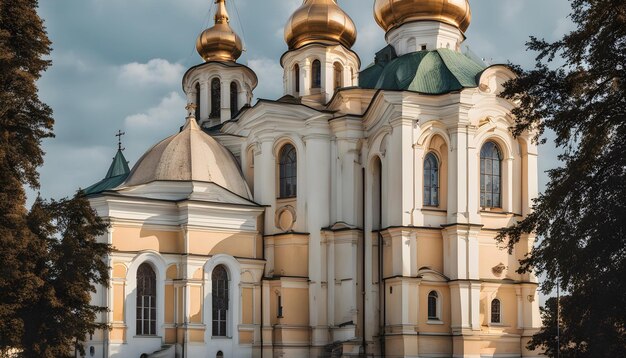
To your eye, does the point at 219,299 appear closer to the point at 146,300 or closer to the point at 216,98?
the point at 146,300

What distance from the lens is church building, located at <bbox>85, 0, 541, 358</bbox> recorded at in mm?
30703

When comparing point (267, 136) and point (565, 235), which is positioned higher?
point (267, 136)

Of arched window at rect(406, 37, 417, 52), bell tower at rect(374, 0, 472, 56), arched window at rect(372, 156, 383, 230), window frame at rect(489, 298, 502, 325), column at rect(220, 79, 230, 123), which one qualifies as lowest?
window frame at rect(489, 298, 502, 325)

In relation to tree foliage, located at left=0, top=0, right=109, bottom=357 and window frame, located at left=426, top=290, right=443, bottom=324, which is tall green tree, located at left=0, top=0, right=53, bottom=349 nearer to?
tree foliage, located at left=0, top=0, right=109, bottom=357

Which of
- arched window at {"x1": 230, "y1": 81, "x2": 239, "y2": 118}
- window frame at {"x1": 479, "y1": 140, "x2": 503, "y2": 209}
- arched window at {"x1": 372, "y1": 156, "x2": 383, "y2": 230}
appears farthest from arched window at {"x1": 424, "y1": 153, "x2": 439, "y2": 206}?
arched window at {"x1": 230, "y1": 81, "x2": 239, "y2": 118}

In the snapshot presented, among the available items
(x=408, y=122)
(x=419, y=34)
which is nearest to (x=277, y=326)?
A: (x=408, y=122)

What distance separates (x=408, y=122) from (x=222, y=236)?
715 cm

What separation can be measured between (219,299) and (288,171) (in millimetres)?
5389

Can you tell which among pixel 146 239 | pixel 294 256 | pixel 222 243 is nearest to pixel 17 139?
pixel 146 239

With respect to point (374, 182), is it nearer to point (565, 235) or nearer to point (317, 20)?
point (317, 20)

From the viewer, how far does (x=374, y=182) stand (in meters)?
33.3

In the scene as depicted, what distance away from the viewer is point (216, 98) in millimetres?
41812

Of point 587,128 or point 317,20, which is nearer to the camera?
point 587,128

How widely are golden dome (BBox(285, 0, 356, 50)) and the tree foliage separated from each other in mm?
16805
